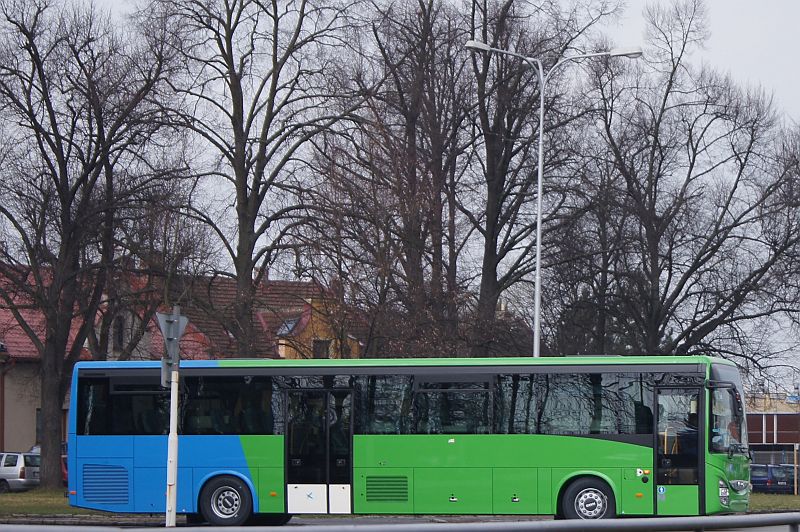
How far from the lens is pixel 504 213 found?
125 feet

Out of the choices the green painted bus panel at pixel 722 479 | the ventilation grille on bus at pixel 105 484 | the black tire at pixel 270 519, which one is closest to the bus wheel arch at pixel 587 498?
the green painted bus panel at pixel 722 479

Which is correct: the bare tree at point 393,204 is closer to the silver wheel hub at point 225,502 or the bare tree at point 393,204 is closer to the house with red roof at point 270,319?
the house with red roof at point 270,319

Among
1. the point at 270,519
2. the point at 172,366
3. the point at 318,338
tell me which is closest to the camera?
the point at 172,366

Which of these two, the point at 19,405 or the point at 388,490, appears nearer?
the point at 388,490

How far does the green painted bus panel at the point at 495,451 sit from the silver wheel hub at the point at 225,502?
225 centimetres

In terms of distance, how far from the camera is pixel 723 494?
20.2 m

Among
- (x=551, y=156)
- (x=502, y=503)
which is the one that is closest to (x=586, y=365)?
(x=502, y=503)

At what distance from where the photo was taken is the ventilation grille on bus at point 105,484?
2141cm

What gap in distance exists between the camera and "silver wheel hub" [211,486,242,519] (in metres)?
21.2

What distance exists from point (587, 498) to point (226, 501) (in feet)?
20.8

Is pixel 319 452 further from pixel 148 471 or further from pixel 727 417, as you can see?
pixel 727 417

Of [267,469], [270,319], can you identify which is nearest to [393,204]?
[270,319]

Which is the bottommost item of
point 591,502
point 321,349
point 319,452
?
point 591,502

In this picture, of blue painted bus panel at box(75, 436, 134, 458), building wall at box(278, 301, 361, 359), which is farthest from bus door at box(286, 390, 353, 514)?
building wall at box(278, 301, 361, 359)
